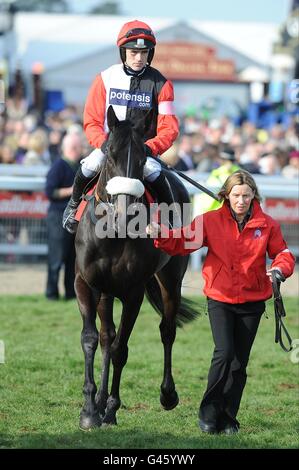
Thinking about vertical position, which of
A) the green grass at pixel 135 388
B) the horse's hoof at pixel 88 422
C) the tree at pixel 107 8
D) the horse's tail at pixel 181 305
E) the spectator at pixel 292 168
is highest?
the tree at pixel 107 8

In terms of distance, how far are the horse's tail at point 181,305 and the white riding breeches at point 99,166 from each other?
118 centimetres

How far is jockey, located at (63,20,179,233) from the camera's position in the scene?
689 centimetres

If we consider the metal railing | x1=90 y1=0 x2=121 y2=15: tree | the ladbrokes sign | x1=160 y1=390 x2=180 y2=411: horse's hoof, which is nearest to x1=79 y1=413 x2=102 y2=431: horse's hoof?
x1=160 y1=390 x2=180 y2=411: horse's hoof

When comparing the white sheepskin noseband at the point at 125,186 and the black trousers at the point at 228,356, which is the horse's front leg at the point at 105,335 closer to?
the black trousers at the point at 228,356

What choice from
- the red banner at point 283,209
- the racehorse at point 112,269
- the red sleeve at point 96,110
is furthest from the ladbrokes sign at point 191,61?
the racehorse at point 112,269

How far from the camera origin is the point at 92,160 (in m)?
6.75

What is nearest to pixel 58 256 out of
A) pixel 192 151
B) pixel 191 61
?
pixel 192 151

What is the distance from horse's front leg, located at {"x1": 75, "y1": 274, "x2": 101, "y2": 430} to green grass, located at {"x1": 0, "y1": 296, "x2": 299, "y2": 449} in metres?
0.10

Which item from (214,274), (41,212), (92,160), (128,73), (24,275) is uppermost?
(128,73)

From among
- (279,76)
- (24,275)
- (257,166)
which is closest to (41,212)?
(24,275)

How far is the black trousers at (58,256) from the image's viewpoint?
12.1 metres

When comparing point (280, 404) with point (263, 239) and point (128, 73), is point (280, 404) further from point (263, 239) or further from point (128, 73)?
point (128, 73)

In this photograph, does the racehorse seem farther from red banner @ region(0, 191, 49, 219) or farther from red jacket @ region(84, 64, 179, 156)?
red banner @ region(0, 191, 49, 219)

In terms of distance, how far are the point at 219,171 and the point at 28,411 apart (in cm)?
503
